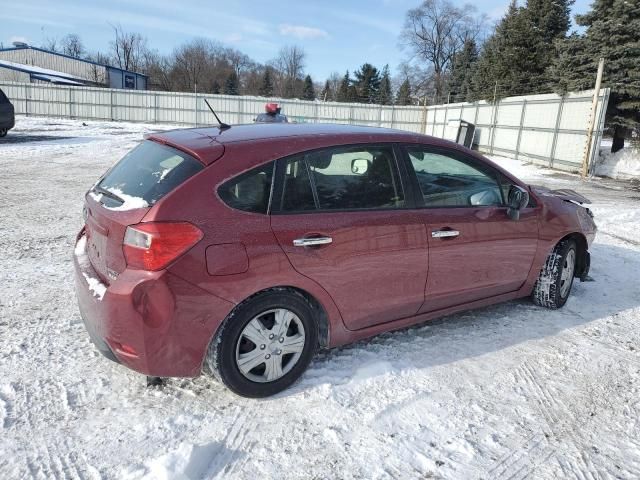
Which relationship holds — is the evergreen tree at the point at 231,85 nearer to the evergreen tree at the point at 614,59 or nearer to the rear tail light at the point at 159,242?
the evergreen tree at the point at 614,59

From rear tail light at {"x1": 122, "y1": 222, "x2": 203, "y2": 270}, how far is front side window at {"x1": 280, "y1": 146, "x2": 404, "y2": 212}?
571mm

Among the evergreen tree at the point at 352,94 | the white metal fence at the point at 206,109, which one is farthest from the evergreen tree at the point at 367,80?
the white metal fence at the point at 206,109

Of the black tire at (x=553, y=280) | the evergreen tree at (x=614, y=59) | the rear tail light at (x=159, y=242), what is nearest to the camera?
A: the rear tail light at (x=159, y=242)

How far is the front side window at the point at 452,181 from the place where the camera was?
347cm

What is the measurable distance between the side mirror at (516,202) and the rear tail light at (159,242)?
2.46 meters

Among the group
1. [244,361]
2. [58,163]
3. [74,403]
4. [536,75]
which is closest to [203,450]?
[244,361]

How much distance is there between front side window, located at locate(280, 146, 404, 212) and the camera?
293 centimetres

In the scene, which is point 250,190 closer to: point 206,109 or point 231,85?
point 206,109

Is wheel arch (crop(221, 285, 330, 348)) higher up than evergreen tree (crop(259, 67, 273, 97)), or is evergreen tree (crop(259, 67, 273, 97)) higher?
evergreen tree (crop(259, 67, 273, 97))

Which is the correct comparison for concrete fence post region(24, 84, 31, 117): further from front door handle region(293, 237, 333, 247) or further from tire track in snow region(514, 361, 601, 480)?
tire track in snow region(514, 361, 601, 480)

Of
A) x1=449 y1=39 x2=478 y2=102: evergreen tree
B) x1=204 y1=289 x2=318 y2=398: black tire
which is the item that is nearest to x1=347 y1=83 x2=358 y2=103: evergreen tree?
x1=449 y1=39 x2=478 y2=102: evergreen tree

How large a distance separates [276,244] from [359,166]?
86cm

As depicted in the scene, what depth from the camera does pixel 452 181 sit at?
12.1 ft

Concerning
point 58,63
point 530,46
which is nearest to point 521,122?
point 530,46
